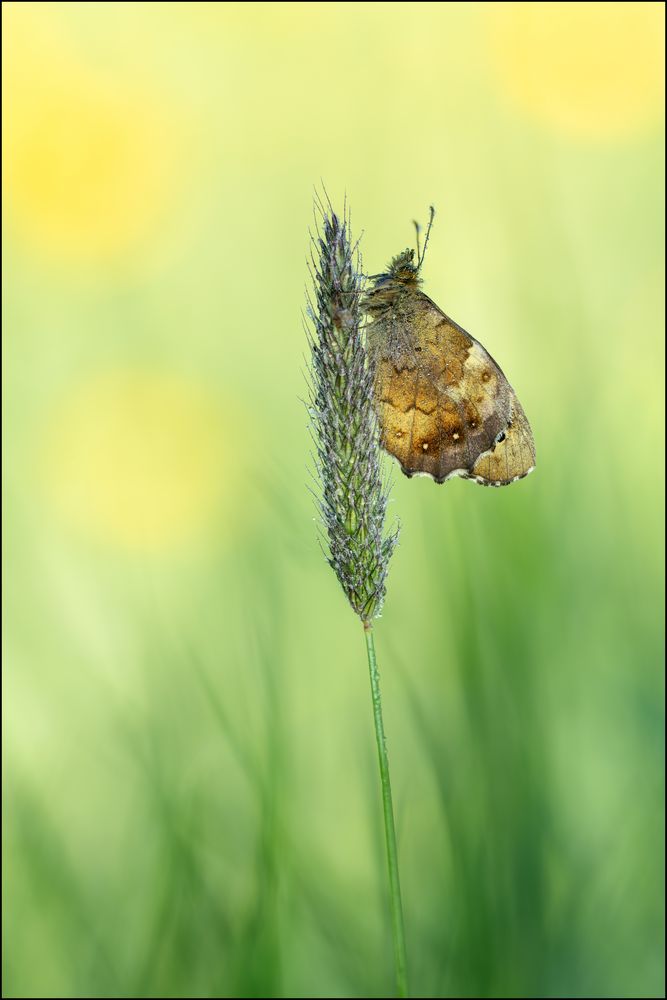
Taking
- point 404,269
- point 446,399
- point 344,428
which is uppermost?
point 404,269

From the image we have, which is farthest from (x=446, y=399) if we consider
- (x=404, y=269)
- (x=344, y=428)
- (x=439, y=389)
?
(x=344, y=428)

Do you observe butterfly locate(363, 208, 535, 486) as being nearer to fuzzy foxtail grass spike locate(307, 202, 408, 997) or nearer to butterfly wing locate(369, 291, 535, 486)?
butterfly wing locate(369, 291, 535, 486)

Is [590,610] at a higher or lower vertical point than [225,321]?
lower

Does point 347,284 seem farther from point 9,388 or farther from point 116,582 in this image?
point 9,388

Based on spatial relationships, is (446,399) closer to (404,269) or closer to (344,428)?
(404,269)

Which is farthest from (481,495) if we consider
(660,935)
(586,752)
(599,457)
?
(660,935)

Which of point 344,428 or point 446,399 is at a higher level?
point 446,399

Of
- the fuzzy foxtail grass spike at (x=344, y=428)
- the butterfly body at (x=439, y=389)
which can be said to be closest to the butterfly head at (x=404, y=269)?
the butterfly body at (x=439, y=389)

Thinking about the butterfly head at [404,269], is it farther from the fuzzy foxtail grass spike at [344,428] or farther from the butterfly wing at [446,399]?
the fuzzy foxtail grass spike at [344,428]
